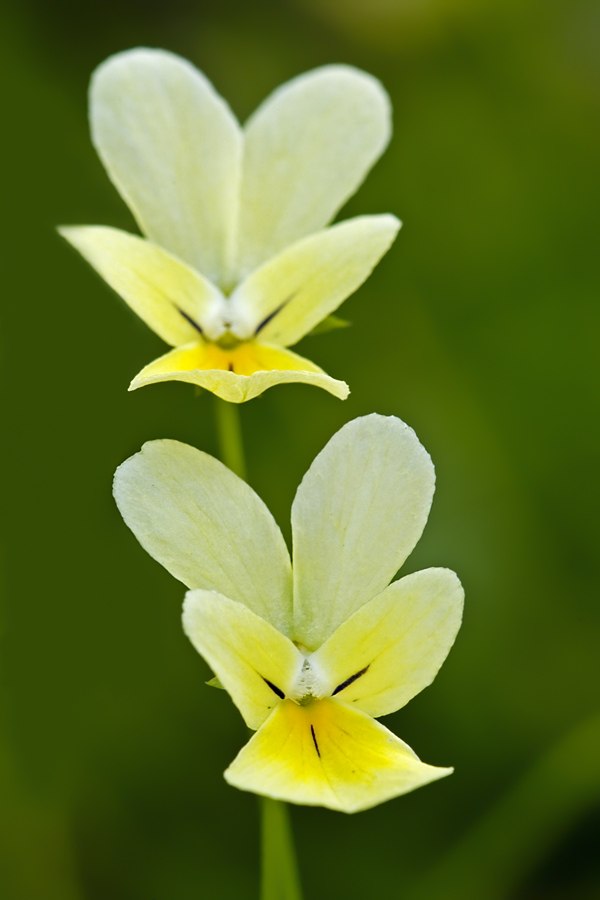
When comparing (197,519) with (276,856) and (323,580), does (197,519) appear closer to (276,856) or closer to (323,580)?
(323,580)

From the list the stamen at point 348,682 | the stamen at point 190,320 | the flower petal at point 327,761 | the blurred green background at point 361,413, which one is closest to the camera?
the flower petal at point 327,761

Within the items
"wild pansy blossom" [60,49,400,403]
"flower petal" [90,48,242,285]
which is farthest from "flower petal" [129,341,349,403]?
"flower petal" [90,48,242,285]

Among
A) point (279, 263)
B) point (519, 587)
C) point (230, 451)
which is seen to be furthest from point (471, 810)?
point (279, 263)

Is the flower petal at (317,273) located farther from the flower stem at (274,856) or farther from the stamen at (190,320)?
the flower stem at (274,856)

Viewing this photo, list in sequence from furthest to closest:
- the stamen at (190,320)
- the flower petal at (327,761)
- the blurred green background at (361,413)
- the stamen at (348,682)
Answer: the blurred green background at (361,413)
the stamen at (190,320)
the stamen at (348,682)
the flower petal at (327,761)

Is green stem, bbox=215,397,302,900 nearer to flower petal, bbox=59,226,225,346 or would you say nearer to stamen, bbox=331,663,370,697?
stamen, bbox=331,663,370,697

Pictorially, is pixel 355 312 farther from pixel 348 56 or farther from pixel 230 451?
pixel 230 451

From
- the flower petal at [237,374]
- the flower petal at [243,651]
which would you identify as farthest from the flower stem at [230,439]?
the flower petal at [243,651]
